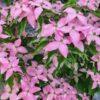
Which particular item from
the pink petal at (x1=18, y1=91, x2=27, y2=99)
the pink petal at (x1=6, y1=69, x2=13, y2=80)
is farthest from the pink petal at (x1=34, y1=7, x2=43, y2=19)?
the pink petal at (x1=18, y1=91, x2=27, y2=99)

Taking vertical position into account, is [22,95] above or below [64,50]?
below

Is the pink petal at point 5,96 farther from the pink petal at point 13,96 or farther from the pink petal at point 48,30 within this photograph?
the pink petal at point 48,30

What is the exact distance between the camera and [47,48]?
1.16 metres

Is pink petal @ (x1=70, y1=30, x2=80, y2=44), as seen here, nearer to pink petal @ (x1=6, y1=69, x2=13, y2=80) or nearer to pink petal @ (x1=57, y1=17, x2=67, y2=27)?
pink petal @ (x1=57, y1=17, x2=67, y2=27)

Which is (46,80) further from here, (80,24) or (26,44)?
(80,24)

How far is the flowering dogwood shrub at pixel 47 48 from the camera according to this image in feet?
3.85

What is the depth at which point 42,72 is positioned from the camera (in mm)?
1373

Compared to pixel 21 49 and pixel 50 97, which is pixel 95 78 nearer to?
pixel 50 97

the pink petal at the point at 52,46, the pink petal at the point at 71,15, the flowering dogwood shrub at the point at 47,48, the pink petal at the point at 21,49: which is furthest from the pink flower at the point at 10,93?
the pink petal at the point at 71,15

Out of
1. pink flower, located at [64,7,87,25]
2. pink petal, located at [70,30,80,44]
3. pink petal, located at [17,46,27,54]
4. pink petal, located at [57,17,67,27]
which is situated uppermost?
pink flower, located at [64,7,87,25]

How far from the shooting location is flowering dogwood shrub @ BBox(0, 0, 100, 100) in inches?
46.2

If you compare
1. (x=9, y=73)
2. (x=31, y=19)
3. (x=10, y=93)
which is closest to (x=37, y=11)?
(x=31, y=19)

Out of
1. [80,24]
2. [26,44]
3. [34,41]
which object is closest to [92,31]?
[80,24]

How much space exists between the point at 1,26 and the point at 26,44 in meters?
0.19
